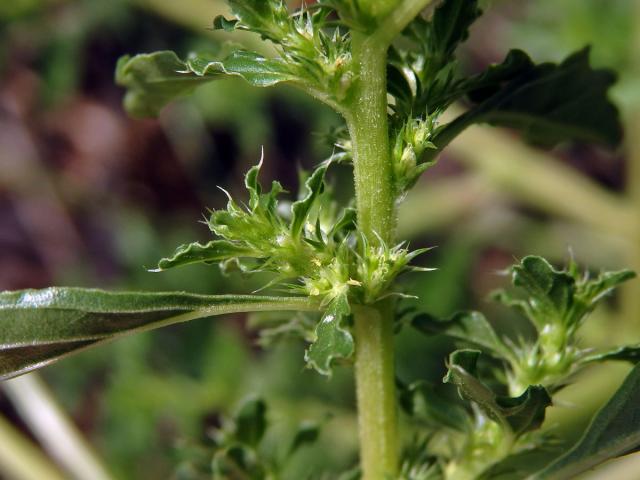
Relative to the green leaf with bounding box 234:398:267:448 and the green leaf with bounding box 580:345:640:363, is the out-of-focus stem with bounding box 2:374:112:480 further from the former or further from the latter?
the green leaf with bounding box 580:345:640:363

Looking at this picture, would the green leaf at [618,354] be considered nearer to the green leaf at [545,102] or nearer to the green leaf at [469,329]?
the green leaf at [469,329]

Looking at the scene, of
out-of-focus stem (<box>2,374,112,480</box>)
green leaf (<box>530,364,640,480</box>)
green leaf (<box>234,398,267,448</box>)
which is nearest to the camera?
green leaf (<box>530,364,640,480</box>)

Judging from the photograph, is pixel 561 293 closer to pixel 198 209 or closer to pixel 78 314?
pixel 78 314

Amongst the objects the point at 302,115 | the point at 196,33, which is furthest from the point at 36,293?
the point at 302,115

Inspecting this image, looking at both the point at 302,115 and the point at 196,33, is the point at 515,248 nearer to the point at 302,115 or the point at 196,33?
the point at 302,115

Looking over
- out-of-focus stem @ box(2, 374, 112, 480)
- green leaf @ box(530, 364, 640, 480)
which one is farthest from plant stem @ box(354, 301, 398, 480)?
out-of-focus stem @ box(2, 374, 112, 480)


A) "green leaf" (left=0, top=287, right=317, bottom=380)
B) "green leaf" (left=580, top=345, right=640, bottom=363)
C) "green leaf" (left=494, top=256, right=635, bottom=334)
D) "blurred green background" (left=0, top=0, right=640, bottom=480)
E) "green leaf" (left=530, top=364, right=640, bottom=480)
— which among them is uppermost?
"blurred green background" (left=0, top=0, right=640, bottom=480)
